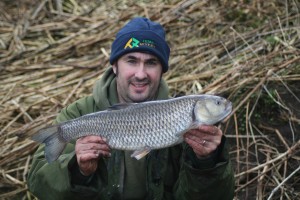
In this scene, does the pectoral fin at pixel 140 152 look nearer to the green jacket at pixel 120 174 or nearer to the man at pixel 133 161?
the man at pixel 133 161

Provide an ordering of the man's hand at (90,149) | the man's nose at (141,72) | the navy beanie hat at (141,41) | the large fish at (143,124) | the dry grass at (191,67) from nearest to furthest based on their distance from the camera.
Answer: the large fish at (143,124) → the man's hand at (90,149) → the man's nose at (141,72) → the navy beanie hat at (141,41) → the dry grass at (191,67)

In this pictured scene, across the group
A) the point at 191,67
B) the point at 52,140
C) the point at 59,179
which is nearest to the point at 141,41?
the point at 52,140

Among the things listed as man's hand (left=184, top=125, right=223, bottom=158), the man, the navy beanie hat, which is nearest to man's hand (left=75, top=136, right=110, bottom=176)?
the man

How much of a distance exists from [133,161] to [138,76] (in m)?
0.50

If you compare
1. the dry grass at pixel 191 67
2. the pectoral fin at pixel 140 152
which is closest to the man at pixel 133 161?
the pectoral fin at pixel 140 152

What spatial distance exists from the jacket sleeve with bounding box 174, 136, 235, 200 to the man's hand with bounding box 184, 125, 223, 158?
118 mm

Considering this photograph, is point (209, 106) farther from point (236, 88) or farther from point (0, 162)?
point (0, 162)

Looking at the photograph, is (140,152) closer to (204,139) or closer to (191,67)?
(204,139)

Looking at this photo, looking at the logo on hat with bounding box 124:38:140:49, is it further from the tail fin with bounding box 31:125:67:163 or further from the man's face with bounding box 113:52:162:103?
the tail fin with bounding box 31:125:67:163

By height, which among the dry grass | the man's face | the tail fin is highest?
the man's face

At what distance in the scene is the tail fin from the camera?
9.68 feet

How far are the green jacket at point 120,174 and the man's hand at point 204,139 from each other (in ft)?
0.40

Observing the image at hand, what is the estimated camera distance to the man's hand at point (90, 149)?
2.85m

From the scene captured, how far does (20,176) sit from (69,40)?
2260mm
